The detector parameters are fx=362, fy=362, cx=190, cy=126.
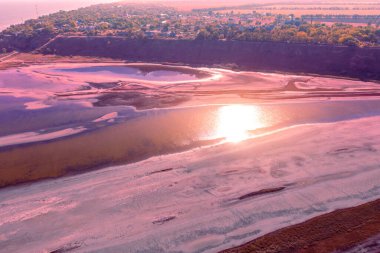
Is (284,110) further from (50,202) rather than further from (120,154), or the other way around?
(50,202)

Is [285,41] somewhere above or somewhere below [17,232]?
above

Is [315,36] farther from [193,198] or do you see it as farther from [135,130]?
[193,198]

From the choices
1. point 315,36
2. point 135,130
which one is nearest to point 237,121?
point 135,130

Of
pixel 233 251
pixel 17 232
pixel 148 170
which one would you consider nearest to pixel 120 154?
pixel 148 170

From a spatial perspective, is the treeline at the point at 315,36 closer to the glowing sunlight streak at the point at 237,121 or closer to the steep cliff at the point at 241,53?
the steep cliff at the point at 241,53

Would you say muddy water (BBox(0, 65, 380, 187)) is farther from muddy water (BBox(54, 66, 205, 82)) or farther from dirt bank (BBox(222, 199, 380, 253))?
dirt bank (BBox(222, 199, 380, 253))

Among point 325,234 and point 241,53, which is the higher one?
point 241,53

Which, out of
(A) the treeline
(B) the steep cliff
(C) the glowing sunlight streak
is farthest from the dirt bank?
(A) the treeline
